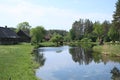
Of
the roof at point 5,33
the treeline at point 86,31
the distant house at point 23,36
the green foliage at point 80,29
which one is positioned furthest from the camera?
the green foliage at point 80,29

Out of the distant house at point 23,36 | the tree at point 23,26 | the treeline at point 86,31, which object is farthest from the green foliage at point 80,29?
the distant house at point 23,36

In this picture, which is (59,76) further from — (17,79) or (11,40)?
(11,40)

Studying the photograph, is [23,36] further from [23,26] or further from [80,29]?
[80,29]

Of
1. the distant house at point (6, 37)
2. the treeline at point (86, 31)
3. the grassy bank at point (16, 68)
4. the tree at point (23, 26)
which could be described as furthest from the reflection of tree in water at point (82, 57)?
the tree at point (23, 26)

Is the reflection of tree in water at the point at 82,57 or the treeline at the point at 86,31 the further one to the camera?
the treeline at the point at 86,31

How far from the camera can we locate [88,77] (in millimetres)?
27781

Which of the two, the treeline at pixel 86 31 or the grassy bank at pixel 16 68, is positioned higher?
the treeline at pixel 86 31

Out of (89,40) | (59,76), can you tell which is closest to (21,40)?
(89,40)

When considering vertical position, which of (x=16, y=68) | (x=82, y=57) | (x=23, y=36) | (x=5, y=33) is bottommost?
(x=82, y=57)

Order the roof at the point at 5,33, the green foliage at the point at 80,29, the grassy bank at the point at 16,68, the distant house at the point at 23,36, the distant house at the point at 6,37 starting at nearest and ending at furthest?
the grassy bank at the point at 16,68 < the distant house at the point at 6,37 < the roof at the point at 5,33 < the distant house at the point at 23,36 < the green foliage at the point at 80,29

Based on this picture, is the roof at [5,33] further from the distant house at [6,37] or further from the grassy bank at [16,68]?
the grassy bank at [16,68]

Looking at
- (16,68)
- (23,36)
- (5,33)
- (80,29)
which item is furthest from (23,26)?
(16,68)

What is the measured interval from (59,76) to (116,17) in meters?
47.9

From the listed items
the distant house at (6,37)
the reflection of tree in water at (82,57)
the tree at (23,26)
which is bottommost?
the reflection of tree in water at (82,57)
